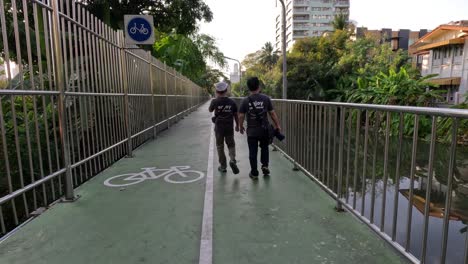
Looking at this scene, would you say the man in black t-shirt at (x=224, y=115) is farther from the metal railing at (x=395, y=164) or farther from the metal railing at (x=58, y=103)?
the metal railing at (x=58, y=103)

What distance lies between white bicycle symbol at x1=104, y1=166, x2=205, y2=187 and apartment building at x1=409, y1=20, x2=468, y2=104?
82.3 feet

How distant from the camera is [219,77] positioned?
77.6 meters

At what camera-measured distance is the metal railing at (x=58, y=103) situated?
354cm

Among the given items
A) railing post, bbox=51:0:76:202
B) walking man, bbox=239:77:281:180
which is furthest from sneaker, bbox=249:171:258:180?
railing post, bbox=51:0:76:202

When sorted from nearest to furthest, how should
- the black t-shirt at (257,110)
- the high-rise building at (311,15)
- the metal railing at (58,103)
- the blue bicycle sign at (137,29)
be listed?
the metal railing at (58,103), the black t-shirt at (257,110), the blue bicycle sign at (137,29), the high-rise building at (311,15)

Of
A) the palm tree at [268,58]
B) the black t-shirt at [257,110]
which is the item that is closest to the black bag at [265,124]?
the black t-shirt at [257,110]

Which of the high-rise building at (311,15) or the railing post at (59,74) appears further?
the high-rise building at (311,15)

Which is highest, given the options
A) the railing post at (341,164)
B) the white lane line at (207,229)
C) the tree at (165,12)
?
the tree at (165,12)

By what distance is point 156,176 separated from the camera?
18.0 feet

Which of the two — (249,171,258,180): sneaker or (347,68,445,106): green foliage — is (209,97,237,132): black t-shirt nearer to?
(249,171,258,180): sneaker

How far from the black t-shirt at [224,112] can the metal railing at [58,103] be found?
2084 millimetres

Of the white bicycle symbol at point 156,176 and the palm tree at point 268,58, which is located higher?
the palm tree at point 268,58

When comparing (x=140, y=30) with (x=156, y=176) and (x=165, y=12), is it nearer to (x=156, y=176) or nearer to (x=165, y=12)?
(x=156, y=176)

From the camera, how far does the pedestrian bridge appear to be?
2803mm
